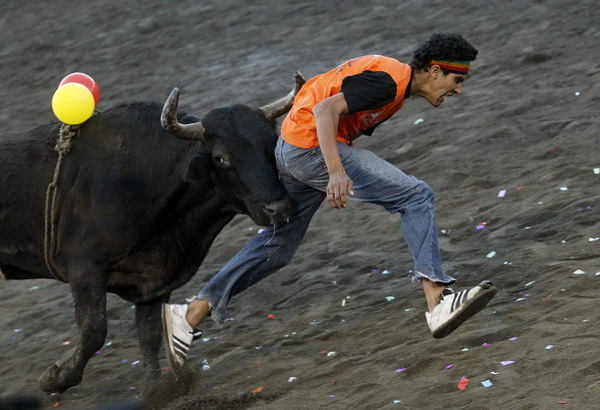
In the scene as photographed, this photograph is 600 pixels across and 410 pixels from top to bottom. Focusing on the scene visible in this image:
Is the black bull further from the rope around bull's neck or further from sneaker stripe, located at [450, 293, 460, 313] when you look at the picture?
sneaker stripe, located at [450, 293, 460, 313]

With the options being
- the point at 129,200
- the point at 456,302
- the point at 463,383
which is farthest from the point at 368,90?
the point at 129,200

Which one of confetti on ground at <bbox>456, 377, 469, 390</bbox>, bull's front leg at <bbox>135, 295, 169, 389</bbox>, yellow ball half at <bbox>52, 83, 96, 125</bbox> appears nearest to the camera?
confetti on ground at <bbox>456, 377, 469, 390</bbox>

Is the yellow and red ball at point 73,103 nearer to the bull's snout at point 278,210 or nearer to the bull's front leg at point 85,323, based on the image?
the bull's front leg at point 85,323

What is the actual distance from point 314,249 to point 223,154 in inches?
95.2

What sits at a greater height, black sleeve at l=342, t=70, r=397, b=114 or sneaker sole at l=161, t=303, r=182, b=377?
black sleeve at l=342, t=70, r=397, b=114

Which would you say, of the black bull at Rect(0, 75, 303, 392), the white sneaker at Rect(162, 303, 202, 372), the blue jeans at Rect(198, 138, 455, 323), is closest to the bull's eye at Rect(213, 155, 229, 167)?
the black bull at Rect(0, 75, 303, 392)

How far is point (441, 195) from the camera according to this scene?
8.77 m

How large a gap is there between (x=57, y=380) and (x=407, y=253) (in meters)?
2.75

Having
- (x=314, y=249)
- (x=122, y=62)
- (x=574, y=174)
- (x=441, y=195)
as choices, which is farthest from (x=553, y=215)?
(x=122, y=62)

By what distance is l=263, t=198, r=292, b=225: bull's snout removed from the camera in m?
5.89

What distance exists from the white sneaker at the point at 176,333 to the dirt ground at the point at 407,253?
0.81ft

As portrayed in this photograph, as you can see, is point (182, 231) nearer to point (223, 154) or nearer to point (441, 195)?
point (223, 154)

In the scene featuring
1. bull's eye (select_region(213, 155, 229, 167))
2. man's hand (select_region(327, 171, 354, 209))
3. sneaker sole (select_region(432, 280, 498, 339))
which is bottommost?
sneaker sole (select_region(432, 280, 498, 339))

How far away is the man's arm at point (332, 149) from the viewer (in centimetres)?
523
